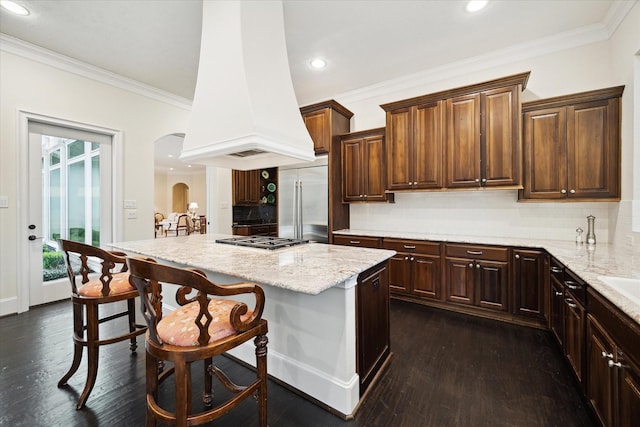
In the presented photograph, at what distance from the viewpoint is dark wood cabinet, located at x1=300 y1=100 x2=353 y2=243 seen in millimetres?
3900

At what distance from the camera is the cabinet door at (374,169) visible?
12.3 ft

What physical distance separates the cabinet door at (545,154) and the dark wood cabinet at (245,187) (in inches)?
174

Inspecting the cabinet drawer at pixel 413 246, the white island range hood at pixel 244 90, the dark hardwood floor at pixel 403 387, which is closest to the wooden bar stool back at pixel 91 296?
the dark hardwood floor at pixel 403 387

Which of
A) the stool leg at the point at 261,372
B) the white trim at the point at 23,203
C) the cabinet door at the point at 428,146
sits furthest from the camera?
the cabinet door at the point at 428,146

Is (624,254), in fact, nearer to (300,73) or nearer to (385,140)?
(385,140)

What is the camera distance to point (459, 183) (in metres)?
3.12

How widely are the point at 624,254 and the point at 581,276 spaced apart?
1064 millimetres

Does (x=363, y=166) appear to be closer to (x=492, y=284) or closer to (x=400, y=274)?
(x=400, y=274)

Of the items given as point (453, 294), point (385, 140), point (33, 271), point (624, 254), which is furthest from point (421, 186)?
point (33, 271)

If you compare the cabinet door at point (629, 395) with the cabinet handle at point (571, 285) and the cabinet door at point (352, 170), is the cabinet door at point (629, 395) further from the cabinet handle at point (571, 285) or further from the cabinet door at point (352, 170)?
the cabinet door at point (352, 170)

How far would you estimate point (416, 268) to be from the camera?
3.25 meters

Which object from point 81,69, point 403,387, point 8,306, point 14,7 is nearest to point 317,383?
point 403,387

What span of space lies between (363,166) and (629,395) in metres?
3.22

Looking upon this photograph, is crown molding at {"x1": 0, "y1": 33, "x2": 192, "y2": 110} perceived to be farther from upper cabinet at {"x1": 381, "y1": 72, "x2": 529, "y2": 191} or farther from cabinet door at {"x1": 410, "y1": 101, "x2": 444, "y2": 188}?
cabinet door at {"x1": 410, "y1": 101, "x2": 444, "y2": 188}
